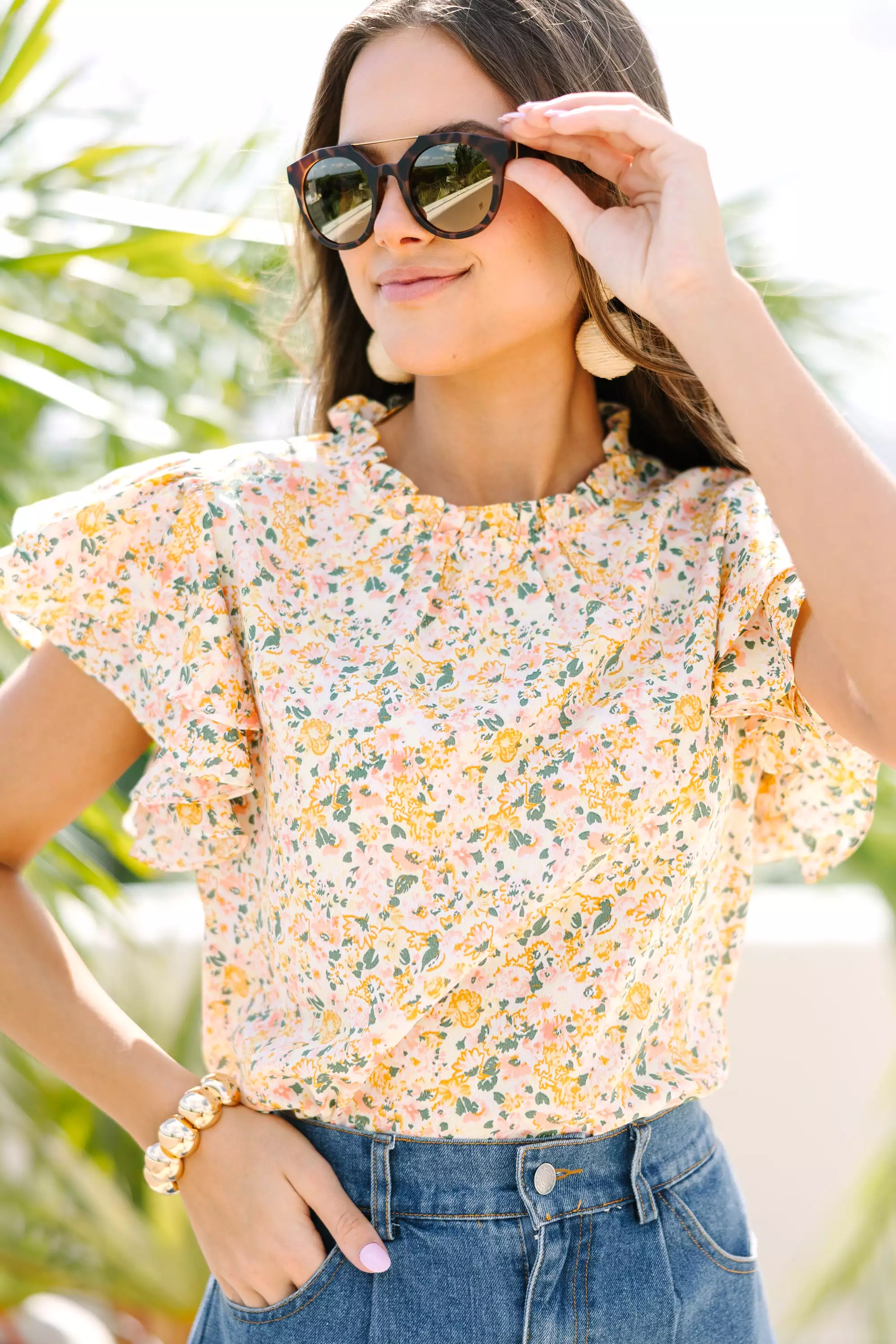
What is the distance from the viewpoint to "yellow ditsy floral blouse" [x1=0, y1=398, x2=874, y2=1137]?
1.20 m

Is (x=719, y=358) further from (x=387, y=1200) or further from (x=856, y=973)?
(x=856, y=973)

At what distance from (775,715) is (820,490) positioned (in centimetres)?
32

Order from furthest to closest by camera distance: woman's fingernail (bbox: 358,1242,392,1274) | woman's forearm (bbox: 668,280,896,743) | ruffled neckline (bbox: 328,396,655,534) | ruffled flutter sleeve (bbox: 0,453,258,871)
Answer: ruffled neckline (bbox: 328,396,655,534), ruffled flutter sleeve (bbox: 0,453,258,871), woman's fingernail (bbox: 358,1242,392,1274), woman's forearm (bbox: 668,280,896,743)

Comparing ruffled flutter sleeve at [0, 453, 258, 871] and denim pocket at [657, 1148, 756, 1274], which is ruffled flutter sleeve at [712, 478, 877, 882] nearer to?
denim pocket at [657, 1148, 756, 1274]

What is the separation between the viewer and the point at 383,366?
158 cm

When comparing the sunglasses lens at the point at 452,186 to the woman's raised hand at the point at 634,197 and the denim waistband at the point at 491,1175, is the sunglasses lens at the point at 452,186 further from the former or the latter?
the denim waistband at the point at 491,1175

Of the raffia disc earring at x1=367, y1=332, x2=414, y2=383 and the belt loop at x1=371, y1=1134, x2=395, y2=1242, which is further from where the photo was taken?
the raffia disc earring at x1=367, y1=332, x2=414, y2=383

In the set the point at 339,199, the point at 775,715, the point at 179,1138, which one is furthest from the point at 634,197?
the point at 179,1138

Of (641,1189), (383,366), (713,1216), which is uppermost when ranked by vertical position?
(383,366)

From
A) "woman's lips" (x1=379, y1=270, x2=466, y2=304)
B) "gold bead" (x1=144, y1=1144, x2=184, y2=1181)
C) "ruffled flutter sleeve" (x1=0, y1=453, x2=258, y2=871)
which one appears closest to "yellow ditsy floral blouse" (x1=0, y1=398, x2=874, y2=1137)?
"ruffled flutter sleeve" (x1=0, y1=453, x2=258, y2=871)

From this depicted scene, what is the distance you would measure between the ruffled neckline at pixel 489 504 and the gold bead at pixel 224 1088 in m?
0.64

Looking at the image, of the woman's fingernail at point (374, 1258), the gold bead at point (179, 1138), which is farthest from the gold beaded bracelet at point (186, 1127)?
the woman's fingernail at point (374, 1258)

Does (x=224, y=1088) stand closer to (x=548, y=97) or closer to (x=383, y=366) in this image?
(x=383, y=366)

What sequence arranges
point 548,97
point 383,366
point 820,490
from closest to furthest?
point 820,490 → point 548,97 → point 383,366
